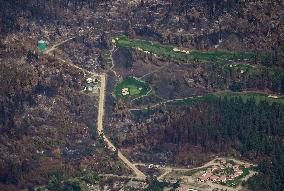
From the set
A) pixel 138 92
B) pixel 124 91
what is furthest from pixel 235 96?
pixel 124 91

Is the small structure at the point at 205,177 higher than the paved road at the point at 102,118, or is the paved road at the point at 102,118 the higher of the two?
the paved road at the point at 102,118

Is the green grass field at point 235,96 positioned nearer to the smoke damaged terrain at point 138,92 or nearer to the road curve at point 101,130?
the smoke damaged terrain at point 138,92

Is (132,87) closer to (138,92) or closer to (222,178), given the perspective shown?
(138,92)

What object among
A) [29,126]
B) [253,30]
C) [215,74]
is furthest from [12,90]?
[253,30]

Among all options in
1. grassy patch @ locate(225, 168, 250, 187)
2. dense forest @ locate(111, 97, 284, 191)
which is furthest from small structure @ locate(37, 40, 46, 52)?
grassy patch @ locate(225, 168, 250, 187)

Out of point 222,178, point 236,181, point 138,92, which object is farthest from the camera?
point 138,92

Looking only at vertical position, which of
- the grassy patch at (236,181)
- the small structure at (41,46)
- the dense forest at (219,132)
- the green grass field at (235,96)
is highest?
the small structure at (41,46)

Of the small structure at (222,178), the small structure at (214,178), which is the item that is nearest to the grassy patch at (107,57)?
the small structure at (214,178)

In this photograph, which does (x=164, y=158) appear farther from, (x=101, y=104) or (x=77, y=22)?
(x=77, y=22)
